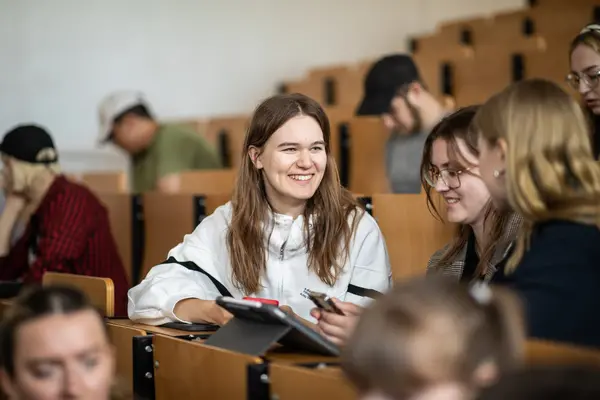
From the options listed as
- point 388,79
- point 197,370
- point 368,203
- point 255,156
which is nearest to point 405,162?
point 388,79

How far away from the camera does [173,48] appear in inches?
262

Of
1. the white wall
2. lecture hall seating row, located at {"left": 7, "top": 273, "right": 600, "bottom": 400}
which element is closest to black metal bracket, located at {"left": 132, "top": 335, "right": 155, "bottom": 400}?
lecture hall seating row, located at {"left": 7, "top": 273, "right": 600, "bottom": 400}

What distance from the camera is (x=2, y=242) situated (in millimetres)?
3691

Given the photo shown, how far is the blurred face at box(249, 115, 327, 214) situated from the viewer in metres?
2.53

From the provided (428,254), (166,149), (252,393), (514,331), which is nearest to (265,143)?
(428,254)

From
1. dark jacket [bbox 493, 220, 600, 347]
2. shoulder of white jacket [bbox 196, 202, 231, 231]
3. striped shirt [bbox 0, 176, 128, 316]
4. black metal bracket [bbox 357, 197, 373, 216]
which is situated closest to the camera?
dark jacket [bbox 493, 220, 600, 347]

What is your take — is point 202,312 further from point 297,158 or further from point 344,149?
point 344,149

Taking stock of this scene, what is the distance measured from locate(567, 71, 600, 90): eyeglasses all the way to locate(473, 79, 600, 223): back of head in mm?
1093

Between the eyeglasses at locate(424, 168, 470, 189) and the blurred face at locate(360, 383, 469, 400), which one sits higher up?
the eyeglasses at locate(424, 168, 470, 189)

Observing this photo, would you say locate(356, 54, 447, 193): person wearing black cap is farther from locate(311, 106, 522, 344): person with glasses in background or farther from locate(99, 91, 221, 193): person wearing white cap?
locate(99, 91, 221, 193): person wearing white cap

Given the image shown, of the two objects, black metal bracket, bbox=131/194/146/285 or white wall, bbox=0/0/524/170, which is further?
white wall, bbox=0/0/524/170

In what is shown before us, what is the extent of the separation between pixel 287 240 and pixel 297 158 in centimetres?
21

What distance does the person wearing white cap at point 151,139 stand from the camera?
488 centimetres

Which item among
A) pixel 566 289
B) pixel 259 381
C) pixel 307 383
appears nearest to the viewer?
pixel 566 289
